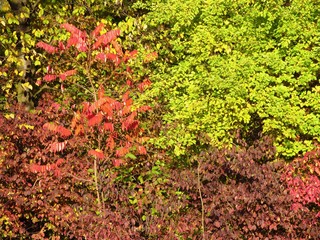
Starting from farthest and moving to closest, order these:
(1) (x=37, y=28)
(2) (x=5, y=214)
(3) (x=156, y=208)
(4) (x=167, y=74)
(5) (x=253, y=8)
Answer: (1) (x=37, y=28) → (4) (x=167, y=74) → (5) (x=253, y=8) → (2) (x=5, y=214) → (3) (x=156, y=208)

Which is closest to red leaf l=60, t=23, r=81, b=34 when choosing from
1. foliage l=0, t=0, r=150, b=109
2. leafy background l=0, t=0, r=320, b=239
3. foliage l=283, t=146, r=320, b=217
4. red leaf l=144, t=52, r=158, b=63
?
leafy background l=0, t=0, r=320, b=239

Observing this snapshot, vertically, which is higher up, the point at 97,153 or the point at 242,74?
the point at 242,74

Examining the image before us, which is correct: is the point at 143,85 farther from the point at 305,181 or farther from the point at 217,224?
the point at 217,224

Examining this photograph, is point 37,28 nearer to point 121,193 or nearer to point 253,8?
point 253,8

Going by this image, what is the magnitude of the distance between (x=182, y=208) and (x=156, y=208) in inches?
17.1

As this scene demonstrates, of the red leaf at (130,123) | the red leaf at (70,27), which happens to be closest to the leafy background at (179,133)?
the red leaf at (130,123)

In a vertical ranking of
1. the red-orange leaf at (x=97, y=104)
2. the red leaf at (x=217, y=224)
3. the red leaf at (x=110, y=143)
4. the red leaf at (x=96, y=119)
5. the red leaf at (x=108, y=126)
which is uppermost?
the red-orange leaf at (x=97, y=104)

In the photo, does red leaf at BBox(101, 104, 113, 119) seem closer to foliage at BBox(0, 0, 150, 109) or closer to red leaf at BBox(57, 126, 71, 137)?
red leaf at BBox(57, 126, 71, 137)

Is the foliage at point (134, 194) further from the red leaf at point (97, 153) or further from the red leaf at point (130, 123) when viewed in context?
the red leaf at point (130, 123)

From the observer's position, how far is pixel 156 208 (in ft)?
25.1

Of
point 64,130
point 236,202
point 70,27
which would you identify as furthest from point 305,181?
point 70,27

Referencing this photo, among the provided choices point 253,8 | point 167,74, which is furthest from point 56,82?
point 253,8

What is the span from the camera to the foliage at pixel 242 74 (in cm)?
978

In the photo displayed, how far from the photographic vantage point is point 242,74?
9891 mm
